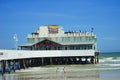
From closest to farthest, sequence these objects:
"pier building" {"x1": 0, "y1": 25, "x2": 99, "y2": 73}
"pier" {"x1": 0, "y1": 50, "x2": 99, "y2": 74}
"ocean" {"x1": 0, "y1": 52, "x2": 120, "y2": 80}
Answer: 1. "ocean" {"x1": 0, "y1": 52, "x2": 120, "y2": 80}
2. "pier" {"x1": 0, "y1": 50, "x2": 99, "y2": 74}
3. "pier building" {"x1": 0, "y1": 25, "x2": 99, "y2": 73}

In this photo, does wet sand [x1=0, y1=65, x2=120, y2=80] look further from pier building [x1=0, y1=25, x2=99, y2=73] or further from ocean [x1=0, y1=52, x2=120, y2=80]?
pier building [x1=0, y1=25, x2=99, y2=73]

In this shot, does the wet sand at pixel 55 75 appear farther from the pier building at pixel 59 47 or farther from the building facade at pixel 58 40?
the building facade at pixel 58 40

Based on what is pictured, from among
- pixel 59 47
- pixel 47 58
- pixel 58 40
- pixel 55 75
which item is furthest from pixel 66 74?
pixel 58 40

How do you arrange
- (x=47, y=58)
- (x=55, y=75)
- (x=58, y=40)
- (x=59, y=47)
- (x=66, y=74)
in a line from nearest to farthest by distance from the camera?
(x=55, y=75)
(x=66, y=74)
(x=47, y=58)
(x=59, y=47)
(x=58, y=40)

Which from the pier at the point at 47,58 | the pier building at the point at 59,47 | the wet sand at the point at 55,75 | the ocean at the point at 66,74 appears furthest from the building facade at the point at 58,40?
the wet sand at the point at 55,75

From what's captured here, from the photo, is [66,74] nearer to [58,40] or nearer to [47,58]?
[47,58]

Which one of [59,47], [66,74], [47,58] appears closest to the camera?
[66,74]

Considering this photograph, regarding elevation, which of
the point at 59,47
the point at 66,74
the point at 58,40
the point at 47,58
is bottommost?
the point at 66,74

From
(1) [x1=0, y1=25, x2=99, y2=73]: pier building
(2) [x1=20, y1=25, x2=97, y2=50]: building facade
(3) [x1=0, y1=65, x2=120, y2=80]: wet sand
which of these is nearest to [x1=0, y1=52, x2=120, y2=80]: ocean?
(3) [x1=0, y1=65, x2=120, y2=80]: wet sand

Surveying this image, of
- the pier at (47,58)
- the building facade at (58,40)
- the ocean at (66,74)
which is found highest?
the building facade at (58,40)

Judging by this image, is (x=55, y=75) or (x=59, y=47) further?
(x=59, y=47)

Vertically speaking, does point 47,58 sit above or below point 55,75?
above

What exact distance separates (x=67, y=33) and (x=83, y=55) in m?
13.1

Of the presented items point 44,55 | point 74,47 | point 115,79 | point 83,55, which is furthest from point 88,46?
point 115,79
